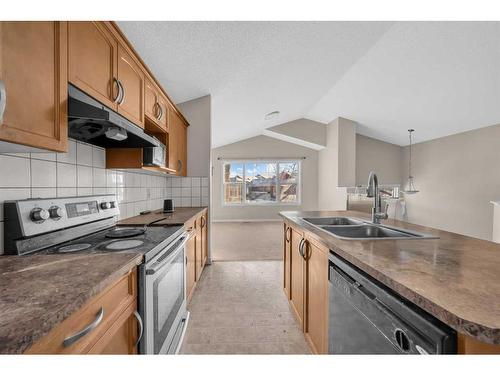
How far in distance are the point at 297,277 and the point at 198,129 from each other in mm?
2426

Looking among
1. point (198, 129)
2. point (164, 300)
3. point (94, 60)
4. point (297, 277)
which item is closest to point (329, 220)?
point (297, 277)

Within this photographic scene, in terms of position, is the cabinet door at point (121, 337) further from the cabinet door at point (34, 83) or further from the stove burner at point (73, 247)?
the cabinet door at point (34, 83)

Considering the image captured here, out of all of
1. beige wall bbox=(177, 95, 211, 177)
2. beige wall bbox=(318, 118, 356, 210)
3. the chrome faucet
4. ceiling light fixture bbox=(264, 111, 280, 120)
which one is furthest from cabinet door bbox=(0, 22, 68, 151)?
beige wall bbox=(318, 118, 356, 210)

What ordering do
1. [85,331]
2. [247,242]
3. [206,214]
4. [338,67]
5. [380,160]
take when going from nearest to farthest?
[85,331]
[206,214]
[338,67]
[247,242]
[380,160]

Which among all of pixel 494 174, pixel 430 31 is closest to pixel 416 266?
pixel 430 31

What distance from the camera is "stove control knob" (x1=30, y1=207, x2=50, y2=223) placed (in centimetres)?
101

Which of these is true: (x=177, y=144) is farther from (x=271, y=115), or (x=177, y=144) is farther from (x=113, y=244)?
(x=271, y=115)

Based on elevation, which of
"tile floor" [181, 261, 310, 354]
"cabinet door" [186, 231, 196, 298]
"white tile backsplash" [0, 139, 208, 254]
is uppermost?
"white tile backsplash" [0, 139, 208, 254]

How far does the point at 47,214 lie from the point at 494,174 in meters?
5.95

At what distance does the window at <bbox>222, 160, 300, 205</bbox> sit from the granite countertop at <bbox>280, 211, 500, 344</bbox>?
5756 mm

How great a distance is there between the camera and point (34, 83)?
0.80 m

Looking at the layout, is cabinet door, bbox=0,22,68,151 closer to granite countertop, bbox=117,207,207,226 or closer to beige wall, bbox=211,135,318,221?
granite countertop, bbox=117,207,207,226

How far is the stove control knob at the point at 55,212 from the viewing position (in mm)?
1108

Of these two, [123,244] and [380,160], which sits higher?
[380,160]
